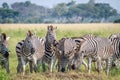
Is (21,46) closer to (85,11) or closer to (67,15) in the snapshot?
(85,11)

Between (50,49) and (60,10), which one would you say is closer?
(50,49)

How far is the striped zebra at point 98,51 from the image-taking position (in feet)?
42.0

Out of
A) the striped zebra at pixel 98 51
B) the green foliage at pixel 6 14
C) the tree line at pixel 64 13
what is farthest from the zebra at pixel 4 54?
the green foliage at pixel 6 14

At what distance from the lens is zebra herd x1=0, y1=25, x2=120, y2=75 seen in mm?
12344

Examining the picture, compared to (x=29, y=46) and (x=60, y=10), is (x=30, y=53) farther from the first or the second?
(x=60, y=10)

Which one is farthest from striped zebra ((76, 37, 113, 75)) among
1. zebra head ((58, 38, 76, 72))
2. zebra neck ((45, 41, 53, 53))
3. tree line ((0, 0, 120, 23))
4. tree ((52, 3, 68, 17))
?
tree ((52, 3, 68, 17))

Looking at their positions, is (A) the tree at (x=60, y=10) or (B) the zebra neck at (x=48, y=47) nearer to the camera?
(B) the zebra neck at (x=48, y=47)

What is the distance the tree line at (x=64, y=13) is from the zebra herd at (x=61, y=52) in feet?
187

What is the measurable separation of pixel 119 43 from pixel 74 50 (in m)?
2.19

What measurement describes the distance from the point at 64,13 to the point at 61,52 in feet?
280

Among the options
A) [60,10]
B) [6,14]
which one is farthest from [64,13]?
[6,14]

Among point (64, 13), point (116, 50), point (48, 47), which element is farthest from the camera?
point (64, 13)

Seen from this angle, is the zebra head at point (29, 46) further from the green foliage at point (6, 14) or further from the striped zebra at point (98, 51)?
the green foliage at point (6, 14)

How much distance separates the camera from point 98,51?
13.1 metres
